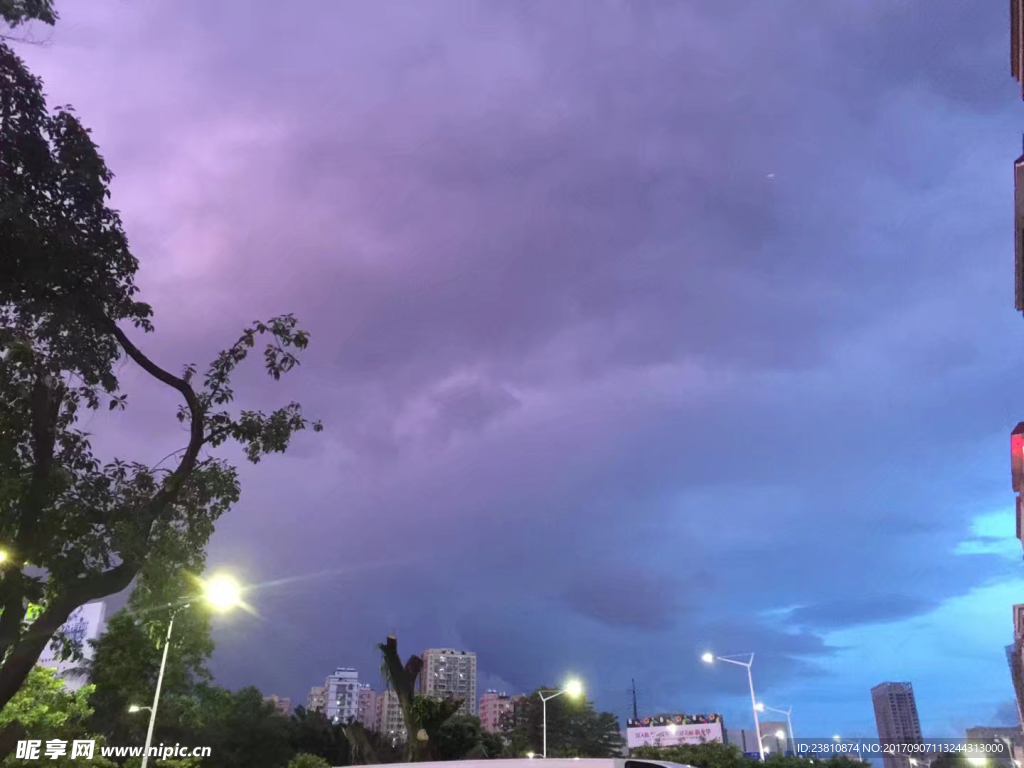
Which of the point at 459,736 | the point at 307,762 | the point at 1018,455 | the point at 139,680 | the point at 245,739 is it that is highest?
the point at 1018,455

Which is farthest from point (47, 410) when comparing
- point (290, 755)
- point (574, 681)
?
point (290, 755)

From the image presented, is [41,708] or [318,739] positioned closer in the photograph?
[41,708]

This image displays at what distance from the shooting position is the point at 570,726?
105m

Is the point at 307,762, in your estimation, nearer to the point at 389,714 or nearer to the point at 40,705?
the point at 40,705

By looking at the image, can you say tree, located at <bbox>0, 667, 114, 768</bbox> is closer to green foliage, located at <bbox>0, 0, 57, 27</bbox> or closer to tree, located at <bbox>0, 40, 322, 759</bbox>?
tree, located at <bbox>0, 40, 322, 759</bbox>

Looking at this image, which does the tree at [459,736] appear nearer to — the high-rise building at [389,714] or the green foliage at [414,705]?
the green foliage at [414,705]

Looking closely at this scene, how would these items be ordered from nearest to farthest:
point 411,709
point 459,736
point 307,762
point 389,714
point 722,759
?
point 411,709 → point 307,762 → point 459,736 → point 722,759 → point 389,714

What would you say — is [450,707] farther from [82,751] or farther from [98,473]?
[82,751]

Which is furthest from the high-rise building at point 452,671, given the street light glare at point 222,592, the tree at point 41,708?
the street light glare at point 222,592

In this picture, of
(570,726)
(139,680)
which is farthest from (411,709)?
(570,726)

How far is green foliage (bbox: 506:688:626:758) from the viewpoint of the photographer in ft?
324

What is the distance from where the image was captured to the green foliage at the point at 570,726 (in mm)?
98688

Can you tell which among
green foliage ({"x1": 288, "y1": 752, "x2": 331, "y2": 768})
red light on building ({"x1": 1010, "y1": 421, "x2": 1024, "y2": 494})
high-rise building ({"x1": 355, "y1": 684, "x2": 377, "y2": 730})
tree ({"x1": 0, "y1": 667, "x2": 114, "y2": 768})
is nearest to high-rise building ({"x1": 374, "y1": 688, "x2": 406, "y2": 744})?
high-rise building ({"x1": 355, "y1": 684, "x2": 377, "y2": 730})

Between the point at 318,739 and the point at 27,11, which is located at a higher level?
the point at 27,11
